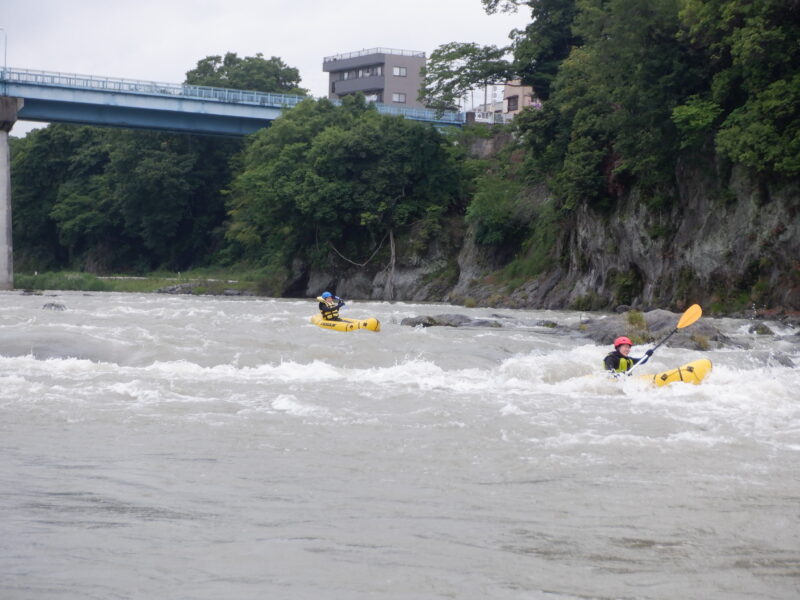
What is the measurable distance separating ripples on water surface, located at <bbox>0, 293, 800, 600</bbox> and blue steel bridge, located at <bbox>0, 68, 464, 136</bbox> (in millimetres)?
30808

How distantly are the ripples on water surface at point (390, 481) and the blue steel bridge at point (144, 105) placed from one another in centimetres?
3081

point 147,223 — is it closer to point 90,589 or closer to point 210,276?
point 210,276

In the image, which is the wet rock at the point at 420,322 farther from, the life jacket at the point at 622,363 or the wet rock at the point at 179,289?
the wet rock at the point at 179,289

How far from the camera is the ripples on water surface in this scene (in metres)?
5.09

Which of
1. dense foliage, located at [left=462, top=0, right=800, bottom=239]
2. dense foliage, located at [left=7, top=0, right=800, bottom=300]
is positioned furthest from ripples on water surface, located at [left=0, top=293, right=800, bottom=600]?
dense foliage, located at [left=7, top=0, right=800, bottom=300]

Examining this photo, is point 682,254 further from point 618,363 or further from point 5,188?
point 5,188

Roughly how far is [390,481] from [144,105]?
40.3 m

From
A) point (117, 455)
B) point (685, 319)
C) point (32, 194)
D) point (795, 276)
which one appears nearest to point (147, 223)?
point (32, 194)

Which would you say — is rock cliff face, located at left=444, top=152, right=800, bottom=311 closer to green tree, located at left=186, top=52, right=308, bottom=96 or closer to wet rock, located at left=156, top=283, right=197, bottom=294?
wet rock, located at left=156, top=283, right=197, bottom=294

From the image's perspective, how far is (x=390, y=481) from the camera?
23.7 feet

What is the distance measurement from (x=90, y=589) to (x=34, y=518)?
141cm

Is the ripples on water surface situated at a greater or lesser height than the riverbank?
lesser

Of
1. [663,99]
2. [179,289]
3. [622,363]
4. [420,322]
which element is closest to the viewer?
[622,363]

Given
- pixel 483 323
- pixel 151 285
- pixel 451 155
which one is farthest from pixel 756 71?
pixel 151 285
